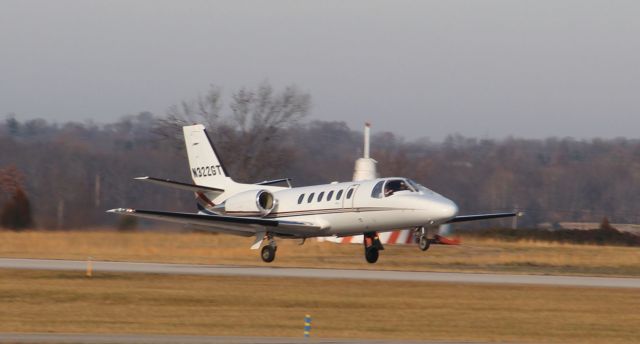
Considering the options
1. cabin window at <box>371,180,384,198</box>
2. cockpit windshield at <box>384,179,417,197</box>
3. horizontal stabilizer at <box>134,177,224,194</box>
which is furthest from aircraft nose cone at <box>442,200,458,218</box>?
horizontal stabilizer at <box>134,177,224,194</box>

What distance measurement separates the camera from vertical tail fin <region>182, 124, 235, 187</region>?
36.1 metres

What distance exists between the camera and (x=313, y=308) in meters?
20.8

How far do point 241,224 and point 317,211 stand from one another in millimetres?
2282

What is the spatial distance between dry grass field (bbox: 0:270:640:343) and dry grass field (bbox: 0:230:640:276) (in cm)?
764

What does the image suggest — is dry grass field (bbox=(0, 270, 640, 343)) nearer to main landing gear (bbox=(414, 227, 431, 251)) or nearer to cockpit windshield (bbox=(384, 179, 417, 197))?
main landing gear (bbox=(414, 227, 431, 251))

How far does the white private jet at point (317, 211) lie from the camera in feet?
98.0

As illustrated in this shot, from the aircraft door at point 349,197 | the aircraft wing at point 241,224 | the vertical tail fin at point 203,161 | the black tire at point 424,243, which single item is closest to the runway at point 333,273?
the black tire at point 424,243

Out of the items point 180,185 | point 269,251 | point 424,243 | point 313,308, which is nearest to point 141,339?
point 313,308

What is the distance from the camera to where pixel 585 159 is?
441 ft

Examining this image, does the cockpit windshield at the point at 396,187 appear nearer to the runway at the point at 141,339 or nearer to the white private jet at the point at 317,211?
the white private jet at the point at 317,211

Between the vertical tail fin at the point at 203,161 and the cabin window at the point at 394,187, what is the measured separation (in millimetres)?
7174

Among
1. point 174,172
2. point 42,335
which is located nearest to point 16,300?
point 42,335

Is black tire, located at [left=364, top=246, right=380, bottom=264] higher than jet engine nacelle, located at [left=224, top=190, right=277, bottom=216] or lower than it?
lower

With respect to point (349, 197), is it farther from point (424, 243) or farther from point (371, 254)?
point (424, 243)
